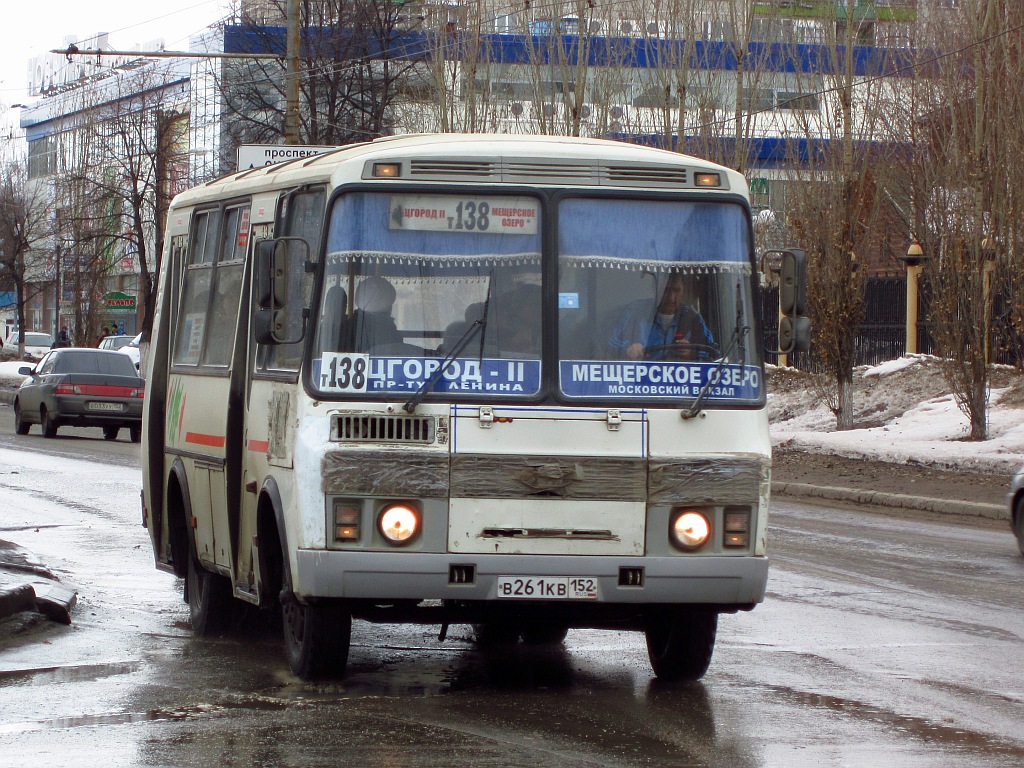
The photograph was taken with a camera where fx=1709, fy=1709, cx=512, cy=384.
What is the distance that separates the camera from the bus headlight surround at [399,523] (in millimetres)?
7293

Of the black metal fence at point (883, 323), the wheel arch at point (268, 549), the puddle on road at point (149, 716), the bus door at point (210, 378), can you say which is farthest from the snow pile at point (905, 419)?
the puddle on road at point (149, 716)

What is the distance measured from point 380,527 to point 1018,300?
1737 cm

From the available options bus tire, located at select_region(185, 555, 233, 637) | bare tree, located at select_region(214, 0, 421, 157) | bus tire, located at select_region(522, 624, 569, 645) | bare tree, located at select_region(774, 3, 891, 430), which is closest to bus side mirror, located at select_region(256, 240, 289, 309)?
bus tire, located at select_region(185, 555, 233, 637)

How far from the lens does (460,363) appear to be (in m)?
7.43

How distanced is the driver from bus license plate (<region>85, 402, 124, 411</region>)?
2278 cm

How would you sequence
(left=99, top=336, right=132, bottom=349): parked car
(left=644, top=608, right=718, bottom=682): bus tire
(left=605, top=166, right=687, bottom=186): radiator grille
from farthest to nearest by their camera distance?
(left=99, top=336, right=132, bottom=349): parked car → (left=644, top=608, right=718, bottom=682): bus tire → (left=605, top=166, right=687, bottom=186): radiator grille

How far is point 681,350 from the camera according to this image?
7656 millimetres

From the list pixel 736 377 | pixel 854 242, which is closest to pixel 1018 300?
pixel 854 242

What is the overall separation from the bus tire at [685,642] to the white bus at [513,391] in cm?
2

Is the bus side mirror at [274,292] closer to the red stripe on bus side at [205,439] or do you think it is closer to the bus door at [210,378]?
the bus door at [210,378]

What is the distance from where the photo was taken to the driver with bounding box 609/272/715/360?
7602 millimetres

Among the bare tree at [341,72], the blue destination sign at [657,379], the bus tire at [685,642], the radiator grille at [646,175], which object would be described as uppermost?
the bare tree at [341,72]

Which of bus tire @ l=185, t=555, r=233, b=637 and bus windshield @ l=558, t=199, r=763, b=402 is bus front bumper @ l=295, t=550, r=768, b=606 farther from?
bus tire @ l=185, t=555, r=233, b=637

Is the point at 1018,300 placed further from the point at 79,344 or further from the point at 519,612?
the point at 79,344
